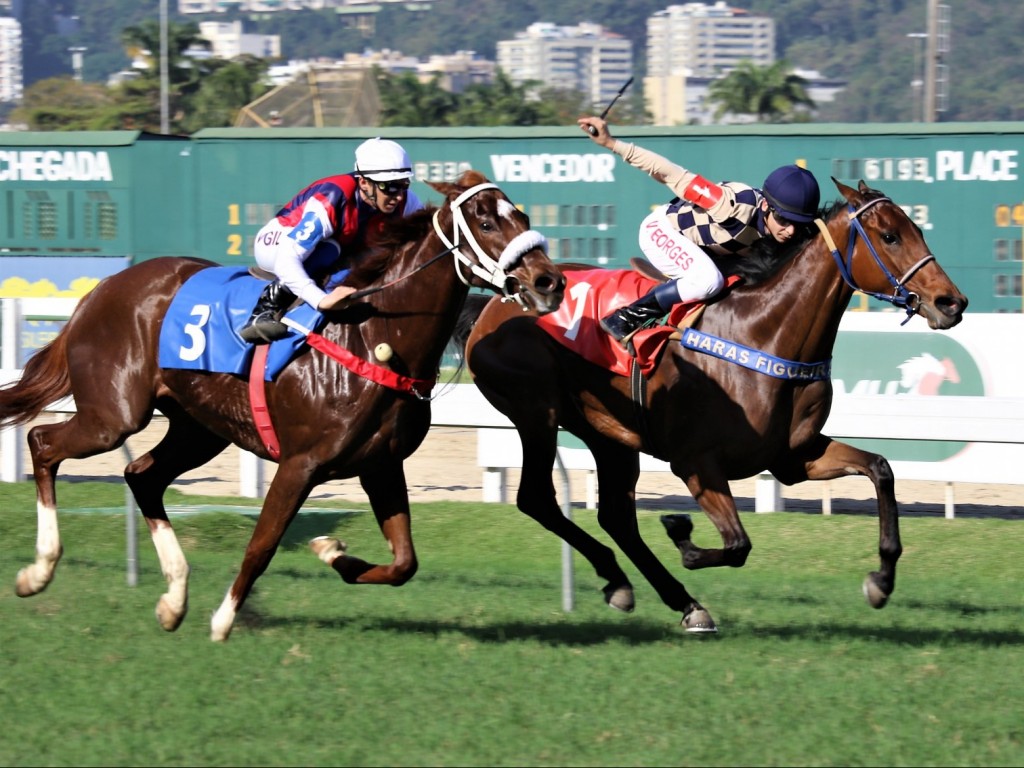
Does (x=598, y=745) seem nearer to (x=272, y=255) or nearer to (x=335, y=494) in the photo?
(x=272, y=255)

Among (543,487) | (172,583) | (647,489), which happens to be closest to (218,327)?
(172,583)

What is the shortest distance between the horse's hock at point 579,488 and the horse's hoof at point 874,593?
437cm

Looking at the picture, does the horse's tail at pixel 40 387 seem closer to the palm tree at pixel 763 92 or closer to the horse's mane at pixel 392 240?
the horse's mane at pixel 392 240

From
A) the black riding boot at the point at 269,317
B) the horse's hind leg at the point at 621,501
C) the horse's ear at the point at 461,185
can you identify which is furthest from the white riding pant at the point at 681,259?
the black riding boot at the point at 269,317

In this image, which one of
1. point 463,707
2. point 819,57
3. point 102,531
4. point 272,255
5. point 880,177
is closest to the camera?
point 463,707

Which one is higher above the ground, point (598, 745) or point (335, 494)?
point (598, 745)

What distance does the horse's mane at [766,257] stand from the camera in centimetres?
644

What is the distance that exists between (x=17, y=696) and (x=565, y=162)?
43.5 feet

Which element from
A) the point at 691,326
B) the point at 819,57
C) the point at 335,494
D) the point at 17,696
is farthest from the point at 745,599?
the point at 819,57

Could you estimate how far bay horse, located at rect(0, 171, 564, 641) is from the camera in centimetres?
566

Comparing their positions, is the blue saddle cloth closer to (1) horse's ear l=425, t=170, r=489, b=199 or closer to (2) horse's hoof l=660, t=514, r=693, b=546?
(1) horse's ear l=425, t=170, r=489, b=199

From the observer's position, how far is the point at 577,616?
22.1 feet

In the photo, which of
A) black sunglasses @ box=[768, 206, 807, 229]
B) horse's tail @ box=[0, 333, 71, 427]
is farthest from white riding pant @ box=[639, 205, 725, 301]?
horse's tail @ box=[0, 333, 71, 427]

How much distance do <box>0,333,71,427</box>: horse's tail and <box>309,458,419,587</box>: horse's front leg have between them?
4.87 ft
